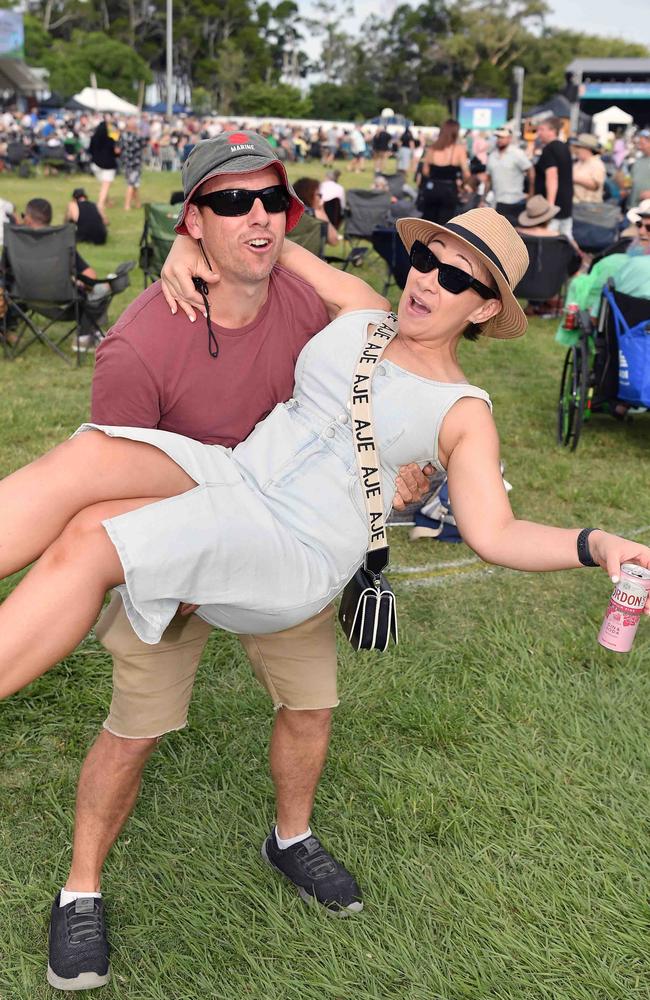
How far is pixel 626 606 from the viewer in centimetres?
232

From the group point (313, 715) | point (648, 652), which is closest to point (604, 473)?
point (648, 652)

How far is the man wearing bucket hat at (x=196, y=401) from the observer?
247cm

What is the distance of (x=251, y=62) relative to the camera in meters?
97.6

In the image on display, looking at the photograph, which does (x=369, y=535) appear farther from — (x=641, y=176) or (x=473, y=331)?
(x=641, y=176)

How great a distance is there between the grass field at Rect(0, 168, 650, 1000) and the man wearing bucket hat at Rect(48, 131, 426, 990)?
33 centimetres

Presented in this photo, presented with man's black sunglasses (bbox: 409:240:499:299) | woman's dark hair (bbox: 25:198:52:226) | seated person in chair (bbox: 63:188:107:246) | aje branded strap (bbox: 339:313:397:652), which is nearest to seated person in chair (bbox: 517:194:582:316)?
woman's dark hair (bbox: 25:198:52:226)

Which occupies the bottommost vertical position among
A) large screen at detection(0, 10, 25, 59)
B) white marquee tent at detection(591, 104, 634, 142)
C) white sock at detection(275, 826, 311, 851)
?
white sock at detection(275, 826, 311, 851)

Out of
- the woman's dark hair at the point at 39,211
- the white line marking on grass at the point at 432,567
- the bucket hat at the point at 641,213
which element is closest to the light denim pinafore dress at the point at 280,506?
the white line marking on grass at the point at 432,567

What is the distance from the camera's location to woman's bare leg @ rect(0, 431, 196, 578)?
2.10 meters

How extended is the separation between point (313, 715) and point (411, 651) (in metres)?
1.54

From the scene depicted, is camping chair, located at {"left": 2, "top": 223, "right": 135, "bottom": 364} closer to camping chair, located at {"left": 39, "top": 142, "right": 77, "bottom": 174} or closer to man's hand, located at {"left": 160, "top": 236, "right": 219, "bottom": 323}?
man's hand, located at {"left": 160, "top": 236, "right": 219, "bottom": 323}

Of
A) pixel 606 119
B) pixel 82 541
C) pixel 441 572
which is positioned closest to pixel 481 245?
pixel 82 541

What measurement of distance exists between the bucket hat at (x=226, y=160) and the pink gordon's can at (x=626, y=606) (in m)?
1.36

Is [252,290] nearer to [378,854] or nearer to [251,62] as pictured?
[378,854]
